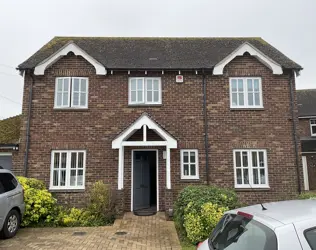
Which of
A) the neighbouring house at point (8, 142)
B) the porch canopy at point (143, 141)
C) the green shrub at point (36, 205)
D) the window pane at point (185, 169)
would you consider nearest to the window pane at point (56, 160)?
the green shrub at point (36, 205)

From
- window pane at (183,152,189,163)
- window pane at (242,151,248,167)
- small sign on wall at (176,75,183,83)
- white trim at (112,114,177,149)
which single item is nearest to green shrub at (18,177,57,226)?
white trim at (112,114,177,149)

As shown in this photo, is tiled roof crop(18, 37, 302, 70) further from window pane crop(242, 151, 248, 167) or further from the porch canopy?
→ window pane crop(242, 151, 248, 167)

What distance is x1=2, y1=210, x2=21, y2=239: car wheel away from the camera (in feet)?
24.9

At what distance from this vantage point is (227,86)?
40.1 ft

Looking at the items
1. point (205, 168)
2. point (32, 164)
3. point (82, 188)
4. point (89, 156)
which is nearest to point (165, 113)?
point (205, 168)

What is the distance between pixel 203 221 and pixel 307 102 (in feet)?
81.3

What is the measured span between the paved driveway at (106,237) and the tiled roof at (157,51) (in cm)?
642

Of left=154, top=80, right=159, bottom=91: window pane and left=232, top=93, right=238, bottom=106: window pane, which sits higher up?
left=154, top=80, right=159, bottom=91: window pane

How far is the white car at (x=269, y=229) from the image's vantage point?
244 centimetres

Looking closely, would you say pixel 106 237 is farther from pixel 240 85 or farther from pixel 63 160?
pixel 240 85

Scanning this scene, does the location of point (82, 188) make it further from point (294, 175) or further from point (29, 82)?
point (294, 175)

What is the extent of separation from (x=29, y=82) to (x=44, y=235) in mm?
6604

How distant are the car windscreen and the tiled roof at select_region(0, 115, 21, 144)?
34.8 feet

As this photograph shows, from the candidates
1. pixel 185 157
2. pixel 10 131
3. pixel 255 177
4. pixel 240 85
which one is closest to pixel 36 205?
pixel 10 131
